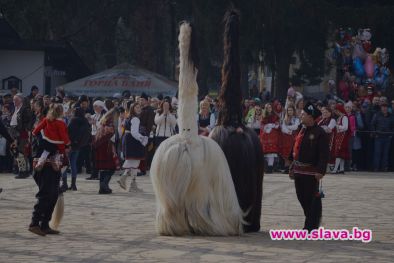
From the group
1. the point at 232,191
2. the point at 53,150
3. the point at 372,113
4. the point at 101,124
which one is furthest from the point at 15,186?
the point at 372,113

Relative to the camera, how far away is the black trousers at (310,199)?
12617mm

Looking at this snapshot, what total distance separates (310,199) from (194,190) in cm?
155

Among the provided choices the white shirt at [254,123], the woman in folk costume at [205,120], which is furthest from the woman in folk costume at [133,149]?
the white shirt at [254,123]

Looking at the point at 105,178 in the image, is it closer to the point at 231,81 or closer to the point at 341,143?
the point at 231,81

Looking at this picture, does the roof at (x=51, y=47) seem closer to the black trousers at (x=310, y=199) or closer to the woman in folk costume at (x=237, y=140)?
the woman in folk costume at (x=237, y=140)

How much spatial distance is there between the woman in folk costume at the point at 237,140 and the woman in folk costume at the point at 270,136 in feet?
41.1

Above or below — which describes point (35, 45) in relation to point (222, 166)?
above

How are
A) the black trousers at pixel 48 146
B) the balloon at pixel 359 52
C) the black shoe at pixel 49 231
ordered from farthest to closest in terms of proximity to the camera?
the balloon at pixel 359 52, the black trousers at pixel 48 146, the black shoe at pixel 49 231

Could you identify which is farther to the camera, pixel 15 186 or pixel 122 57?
pixel 122 57

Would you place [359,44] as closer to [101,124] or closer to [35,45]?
[35,45]

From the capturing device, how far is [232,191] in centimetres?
1243

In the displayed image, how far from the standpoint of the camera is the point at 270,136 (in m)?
25.9

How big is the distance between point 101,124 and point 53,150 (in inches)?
232

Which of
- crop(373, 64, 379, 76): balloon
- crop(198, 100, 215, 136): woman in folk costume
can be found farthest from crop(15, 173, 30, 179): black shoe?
crop(373, 64, 379, 76): balloon
